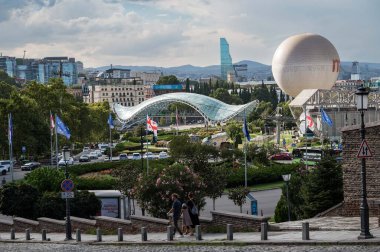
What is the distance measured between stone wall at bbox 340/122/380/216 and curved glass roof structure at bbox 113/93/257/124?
436 feet

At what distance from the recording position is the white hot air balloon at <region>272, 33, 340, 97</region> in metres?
128

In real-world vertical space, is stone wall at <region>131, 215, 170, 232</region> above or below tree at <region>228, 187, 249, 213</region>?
above

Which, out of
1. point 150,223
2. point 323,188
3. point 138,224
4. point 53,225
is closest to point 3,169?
point 53,225

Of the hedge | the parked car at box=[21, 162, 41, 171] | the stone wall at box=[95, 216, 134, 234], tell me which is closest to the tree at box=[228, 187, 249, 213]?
the hedge

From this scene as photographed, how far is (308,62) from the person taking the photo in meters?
127

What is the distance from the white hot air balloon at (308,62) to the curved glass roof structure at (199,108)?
29.8 m

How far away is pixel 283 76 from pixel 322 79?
20.7ft

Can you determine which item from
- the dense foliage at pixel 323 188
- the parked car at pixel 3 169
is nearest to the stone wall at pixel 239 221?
the dense foliage at pixel 323 188

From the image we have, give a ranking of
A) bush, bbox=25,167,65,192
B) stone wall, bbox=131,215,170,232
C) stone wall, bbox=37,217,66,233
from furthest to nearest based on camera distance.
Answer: bush, bbox=25,167,65,192
stone wall, bbox=37,217,66,233
stone wall, bbox=131,215,170,232

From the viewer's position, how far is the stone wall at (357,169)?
2627 cm

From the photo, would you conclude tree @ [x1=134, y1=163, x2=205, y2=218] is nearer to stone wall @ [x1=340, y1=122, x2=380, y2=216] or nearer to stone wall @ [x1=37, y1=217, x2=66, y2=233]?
stone wall @ [x1=37, y1=217, x2=66, y2=233]

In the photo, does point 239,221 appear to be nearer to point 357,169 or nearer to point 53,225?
point 357,169

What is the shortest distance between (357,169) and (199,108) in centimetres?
14460

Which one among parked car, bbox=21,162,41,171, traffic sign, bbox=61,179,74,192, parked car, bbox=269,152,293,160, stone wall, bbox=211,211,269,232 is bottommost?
parked car, bbox=21,162,41,171
